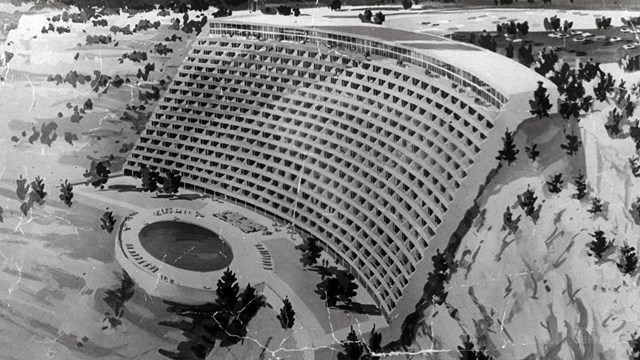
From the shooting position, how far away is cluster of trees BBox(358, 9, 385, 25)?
5566 cm

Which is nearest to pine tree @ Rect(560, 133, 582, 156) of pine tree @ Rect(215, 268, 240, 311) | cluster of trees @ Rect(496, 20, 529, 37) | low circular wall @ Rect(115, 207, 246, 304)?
cluster of trees @ Rect(496, 20, 529, 37)

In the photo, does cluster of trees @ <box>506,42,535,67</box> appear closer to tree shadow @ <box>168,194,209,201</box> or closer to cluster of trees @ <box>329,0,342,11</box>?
cluster of trees @ <box>329,0,342,11</box>

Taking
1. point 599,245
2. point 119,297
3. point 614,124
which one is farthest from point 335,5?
point 599,245

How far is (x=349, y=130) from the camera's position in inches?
2061

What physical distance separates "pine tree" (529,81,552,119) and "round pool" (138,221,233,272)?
2295cm

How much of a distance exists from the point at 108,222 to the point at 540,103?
34116mm

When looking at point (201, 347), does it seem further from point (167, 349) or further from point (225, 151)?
point (225, 151)

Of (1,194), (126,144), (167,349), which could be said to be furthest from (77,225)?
(167,349)

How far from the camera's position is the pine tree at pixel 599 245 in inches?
1411

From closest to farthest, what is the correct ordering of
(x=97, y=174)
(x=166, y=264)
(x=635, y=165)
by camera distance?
(x=635, y=165), (x=166, y=264), (x=97, y=174)

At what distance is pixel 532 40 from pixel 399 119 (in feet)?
37.7

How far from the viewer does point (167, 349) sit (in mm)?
43031

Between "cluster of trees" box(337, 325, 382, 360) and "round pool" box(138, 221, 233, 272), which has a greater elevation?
"round pool" box(138, 221, 233, 272)

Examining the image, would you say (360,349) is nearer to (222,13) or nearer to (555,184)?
(555,184)
